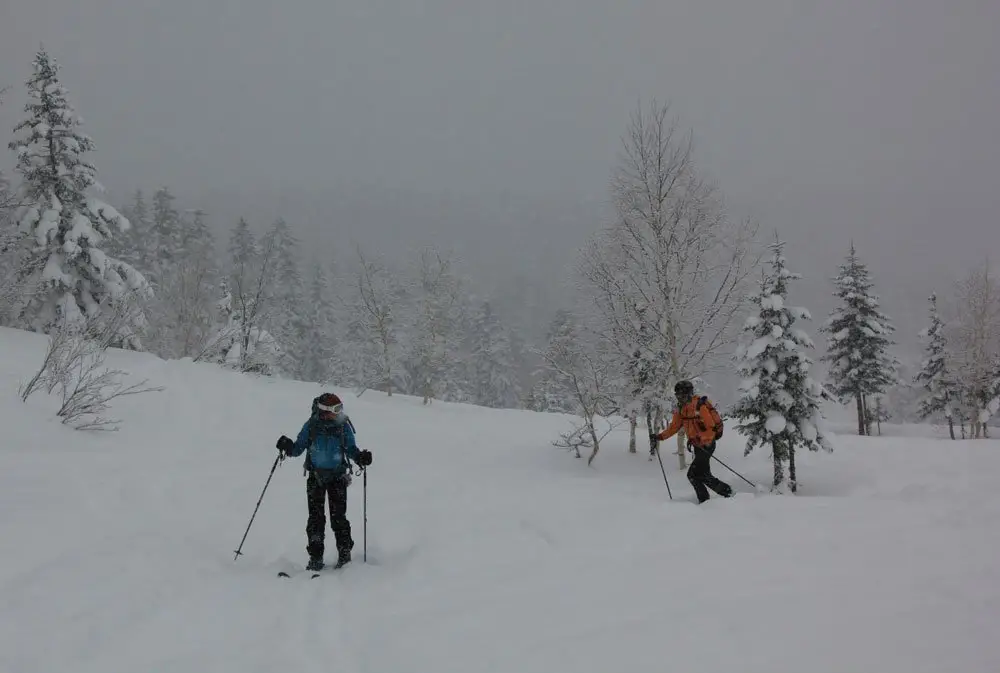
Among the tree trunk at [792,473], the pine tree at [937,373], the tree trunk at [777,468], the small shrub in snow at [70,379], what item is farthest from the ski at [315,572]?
the pine tree at [937,373]

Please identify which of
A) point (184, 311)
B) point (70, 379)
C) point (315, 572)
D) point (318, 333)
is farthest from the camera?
point (318, 333)

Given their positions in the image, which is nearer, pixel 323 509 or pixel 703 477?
pixel 323 509

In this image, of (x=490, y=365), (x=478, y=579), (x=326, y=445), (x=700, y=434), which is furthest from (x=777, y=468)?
(x=490, y=365)

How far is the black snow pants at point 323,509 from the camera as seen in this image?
662cm

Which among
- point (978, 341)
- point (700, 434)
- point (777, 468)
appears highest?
point (978, 341)

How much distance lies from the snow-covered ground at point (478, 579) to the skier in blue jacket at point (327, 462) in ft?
1.81

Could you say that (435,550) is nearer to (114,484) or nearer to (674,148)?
(114,484)

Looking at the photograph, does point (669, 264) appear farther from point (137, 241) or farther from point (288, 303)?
point (137, 241)

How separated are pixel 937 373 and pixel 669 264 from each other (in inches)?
1169

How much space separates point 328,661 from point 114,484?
19.3ft

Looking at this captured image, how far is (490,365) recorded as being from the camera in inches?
2163

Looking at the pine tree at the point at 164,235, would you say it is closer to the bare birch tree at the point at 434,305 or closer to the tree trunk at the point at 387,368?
the tree trunk at the point at 387,368

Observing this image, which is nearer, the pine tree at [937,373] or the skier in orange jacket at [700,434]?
the skier in orange jacket at [700,434]

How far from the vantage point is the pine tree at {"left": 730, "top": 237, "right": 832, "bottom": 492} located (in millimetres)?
16047
